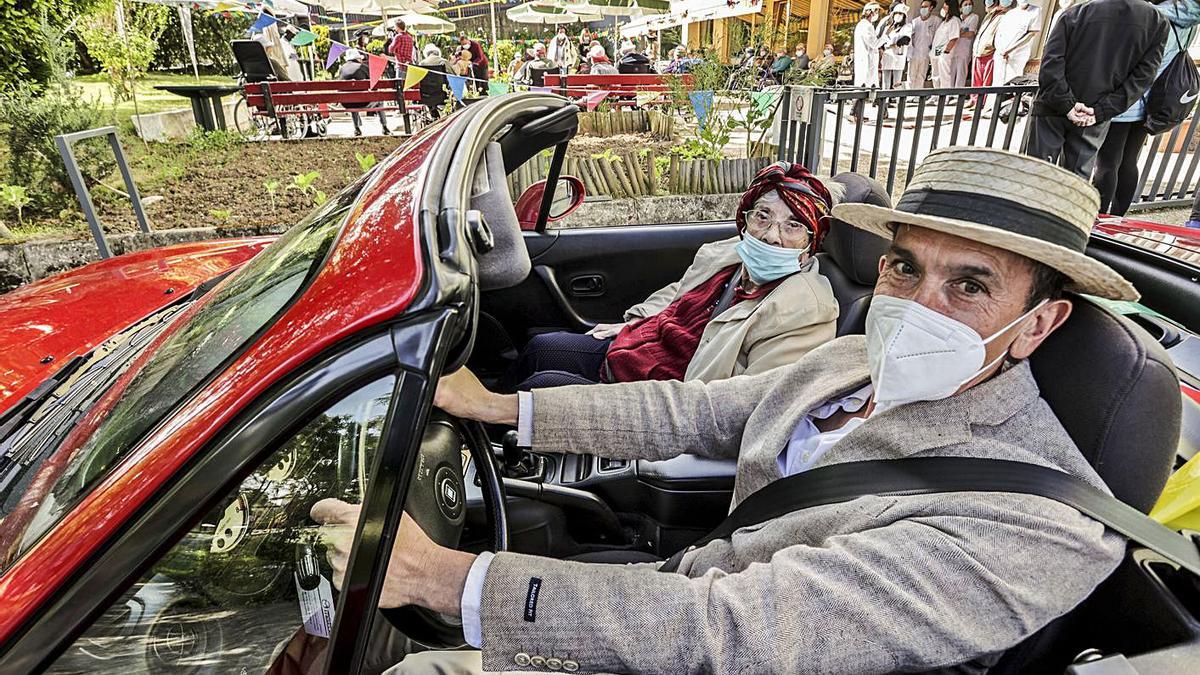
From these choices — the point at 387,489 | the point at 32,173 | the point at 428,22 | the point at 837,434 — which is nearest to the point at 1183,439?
the point at 837,434

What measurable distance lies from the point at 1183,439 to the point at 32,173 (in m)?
7.77

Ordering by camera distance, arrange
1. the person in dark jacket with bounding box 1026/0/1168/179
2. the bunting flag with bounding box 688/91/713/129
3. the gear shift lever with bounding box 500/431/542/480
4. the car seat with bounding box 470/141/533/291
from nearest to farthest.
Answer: the car seat with bounding box 470/141/533/291 → the gear shift lever with bounding box 500/431/542/480 → the person in dark jacket with bounding box 1026/0/1168/179 → the bunting flag with bounding box 688/91/713/129

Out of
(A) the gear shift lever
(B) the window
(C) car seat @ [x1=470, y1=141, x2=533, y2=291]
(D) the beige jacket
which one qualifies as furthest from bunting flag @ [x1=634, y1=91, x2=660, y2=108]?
(B) the window

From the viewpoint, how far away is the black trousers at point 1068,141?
5.02 meters

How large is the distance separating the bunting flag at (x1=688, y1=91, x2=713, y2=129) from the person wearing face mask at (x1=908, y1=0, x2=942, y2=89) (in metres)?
9.34

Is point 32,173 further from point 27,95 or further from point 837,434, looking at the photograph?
point 837,434

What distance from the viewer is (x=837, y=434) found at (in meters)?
1.68

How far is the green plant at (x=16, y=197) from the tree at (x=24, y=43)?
3.83 feet

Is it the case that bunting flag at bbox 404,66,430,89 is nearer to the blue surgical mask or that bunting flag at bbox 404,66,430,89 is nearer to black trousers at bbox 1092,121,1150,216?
the blue surgical mask

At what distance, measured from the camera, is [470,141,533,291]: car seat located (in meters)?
1.43

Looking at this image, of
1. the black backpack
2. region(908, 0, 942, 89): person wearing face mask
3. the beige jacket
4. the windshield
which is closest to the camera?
the windshield

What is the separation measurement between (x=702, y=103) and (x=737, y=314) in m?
4.31

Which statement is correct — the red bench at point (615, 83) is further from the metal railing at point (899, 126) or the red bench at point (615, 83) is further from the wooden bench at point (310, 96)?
the metal railing at point (899, 126)

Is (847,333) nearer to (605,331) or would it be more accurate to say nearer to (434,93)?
(605,331)
